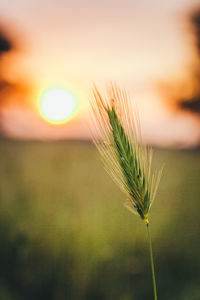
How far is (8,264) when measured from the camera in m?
2.29

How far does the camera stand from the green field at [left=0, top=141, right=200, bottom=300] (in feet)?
7.14

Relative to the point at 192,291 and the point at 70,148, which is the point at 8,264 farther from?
the point at 70,148

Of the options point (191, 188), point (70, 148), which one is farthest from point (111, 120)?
point (70, 148)

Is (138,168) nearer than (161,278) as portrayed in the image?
Yes

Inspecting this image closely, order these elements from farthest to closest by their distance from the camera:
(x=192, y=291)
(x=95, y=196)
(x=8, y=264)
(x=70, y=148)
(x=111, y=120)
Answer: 1. (x=70, y=148)
2. (x=95, y=196)
3. (x=8, y=264)
4. (x=192, y=291)
5. (x=111, y=120)

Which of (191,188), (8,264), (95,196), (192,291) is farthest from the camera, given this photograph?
(191,188)

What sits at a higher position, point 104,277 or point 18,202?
point 18,202

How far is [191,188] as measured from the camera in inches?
132

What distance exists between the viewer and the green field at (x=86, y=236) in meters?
2.18

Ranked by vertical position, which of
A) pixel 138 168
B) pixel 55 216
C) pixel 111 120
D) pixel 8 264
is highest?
pixel 111 120

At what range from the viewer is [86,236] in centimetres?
251

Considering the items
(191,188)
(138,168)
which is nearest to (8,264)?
(138,168)

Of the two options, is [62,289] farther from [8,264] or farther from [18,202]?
[18,202]

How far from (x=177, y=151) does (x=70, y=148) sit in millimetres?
1719
